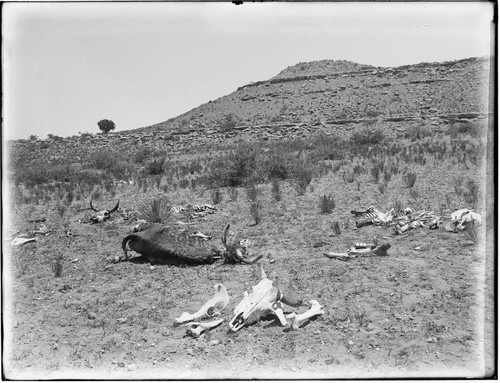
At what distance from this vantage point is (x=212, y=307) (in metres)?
4.92

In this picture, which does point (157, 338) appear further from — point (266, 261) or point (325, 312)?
point (266, 261)

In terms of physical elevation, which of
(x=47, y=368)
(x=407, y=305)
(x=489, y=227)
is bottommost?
(x=47, y=368)

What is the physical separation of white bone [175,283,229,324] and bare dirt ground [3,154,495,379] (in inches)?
4.7

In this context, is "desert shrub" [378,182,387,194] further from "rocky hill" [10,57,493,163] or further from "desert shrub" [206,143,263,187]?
"rocky hill" [10,57,493,163]

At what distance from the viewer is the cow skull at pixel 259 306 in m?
4.52

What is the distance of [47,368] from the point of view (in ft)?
13.1

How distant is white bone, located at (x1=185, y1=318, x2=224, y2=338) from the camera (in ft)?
14.4

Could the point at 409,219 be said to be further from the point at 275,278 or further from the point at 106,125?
the point at 106,125

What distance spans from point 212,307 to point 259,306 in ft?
1.87

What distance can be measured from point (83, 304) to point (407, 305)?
3848mm

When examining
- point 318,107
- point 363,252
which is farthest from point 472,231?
point 318,107

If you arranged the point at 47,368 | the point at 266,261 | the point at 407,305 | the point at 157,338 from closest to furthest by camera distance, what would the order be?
the point at 47,368
the point at 157,338
the point at 407,305
the point at 266,261

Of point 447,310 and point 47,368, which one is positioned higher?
point 447,310

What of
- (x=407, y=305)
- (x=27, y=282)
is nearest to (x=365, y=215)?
(x=407, y=305)
